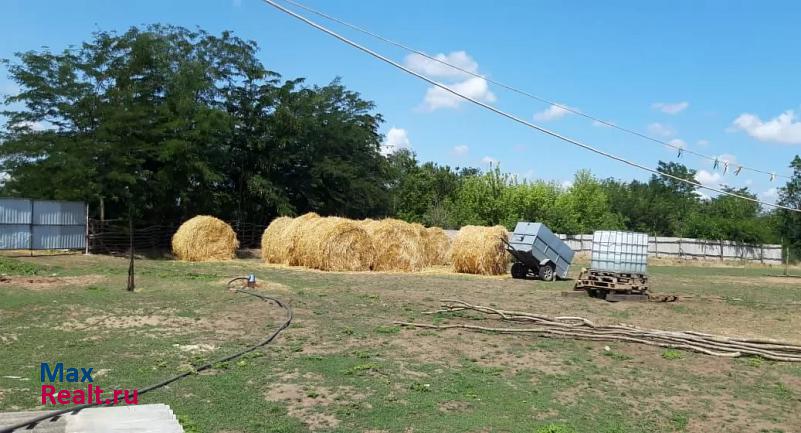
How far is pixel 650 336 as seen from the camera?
1011 centimetres

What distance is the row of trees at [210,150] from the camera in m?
26.2

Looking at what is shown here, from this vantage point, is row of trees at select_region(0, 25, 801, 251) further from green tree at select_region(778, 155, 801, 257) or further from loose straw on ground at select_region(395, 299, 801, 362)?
loose straw on ground at select_region(395, 299, 801, 362)

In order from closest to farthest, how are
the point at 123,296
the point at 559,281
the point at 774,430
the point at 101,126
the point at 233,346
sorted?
1. the point at 774,430
2. the point at 233,346
3. the point at 123,296
4. the point at 559,281
5. the point at 101,126

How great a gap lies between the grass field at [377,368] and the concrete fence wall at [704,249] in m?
27.9

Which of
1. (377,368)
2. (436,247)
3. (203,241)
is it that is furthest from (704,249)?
(377,368)

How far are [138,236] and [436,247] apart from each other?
12368mm

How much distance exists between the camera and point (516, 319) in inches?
461

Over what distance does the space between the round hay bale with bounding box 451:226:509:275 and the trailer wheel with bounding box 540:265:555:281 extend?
226 centimetres

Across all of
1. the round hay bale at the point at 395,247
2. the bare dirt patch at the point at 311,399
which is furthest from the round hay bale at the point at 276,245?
the bare dirt patch at the point at 311,399

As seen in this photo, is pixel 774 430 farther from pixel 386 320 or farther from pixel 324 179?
pixel 324 179

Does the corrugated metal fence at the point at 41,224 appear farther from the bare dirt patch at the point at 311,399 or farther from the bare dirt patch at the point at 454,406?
the bare dirt patch at the point at 454,406

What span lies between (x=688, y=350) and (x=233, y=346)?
6.31 metres

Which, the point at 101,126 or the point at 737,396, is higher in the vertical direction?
the point at 101,126

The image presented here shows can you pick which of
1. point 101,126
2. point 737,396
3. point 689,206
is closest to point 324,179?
point 101,126
